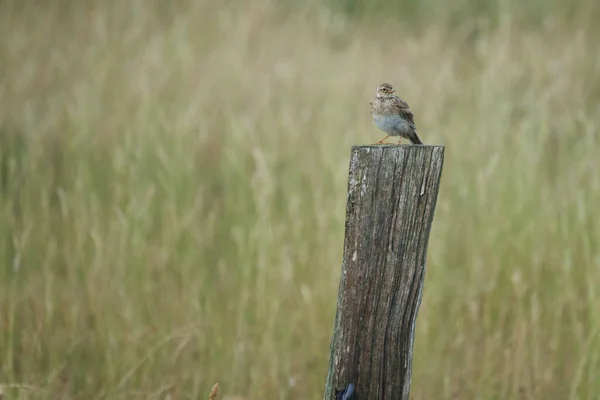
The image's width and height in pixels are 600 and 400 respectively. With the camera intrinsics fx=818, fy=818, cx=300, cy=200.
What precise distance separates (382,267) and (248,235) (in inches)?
91.0

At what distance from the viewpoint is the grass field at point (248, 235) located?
11.2ft

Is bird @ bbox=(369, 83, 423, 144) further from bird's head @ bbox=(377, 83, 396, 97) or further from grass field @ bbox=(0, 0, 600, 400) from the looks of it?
grass field @ bbox=(0, 0, 600, 400)

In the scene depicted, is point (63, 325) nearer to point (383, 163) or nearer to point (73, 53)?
point (383, 163)

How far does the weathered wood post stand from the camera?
2.04m

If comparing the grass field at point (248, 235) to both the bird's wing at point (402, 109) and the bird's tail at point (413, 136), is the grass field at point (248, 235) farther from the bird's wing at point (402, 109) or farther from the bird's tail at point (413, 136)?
the bird's wing at point (402, 109)

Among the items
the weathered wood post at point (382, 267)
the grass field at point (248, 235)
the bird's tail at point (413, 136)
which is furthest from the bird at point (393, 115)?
the weathered wood post at point (382, 267)

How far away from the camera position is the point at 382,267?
6.79 feet

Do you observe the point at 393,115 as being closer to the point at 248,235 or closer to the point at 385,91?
the point at 385,91

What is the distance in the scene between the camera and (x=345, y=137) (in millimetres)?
4934

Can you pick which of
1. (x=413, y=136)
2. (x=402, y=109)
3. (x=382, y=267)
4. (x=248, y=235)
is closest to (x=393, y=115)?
(x=402, y=109)

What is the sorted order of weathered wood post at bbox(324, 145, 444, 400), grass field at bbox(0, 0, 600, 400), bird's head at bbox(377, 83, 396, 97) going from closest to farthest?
1. weathered wood post at bbox(324, 145, 444, 400)
2. bird's head at bbox(377, 83, 396, 97)
3. grass field at bbox(0, 0, 600, 400)

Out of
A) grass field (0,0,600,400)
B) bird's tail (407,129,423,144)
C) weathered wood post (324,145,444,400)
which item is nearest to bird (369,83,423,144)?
bird's tail (407,129,423,144)

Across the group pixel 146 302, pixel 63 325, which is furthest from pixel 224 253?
pixel 63 325

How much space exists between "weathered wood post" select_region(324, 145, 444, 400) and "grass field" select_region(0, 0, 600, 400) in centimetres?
117
